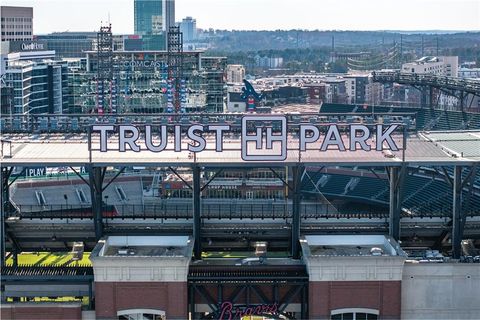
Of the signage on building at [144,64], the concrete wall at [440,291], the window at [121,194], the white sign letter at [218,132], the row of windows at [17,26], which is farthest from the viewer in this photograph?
the row of windows at [17,26]

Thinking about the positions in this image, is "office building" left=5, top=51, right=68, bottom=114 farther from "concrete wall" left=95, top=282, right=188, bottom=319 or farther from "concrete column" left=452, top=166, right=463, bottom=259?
"concrete column" left=452, top=166, right=463, bottom=259

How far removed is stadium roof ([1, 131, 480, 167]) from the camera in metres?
33.1

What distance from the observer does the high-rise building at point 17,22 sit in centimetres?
16162

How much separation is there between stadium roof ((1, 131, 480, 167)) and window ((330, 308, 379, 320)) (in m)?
5.34

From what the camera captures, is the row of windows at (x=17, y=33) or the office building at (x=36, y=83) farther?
the row of windows at (x=17, y=33)

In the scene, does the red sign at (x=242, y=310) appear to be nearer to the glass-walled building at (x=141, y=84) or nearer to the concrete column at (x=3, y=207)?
the concrete column at (x=3, y=207)

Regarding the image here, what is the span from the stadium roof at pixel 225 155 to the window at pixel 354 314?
17.5 feet

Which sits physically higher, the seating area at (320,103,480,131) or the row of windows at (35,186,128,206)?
the seating area at (320,103,480,131)

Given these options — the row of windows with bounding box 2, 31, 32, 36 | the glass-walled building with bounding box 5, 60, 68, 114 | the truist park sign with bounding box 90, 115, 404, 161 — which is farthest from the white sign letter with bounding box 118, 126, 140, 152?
the row of windows with bounding box 2, 31, 32, 36

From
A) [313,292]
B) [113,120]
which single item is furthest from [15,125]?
[313,292]

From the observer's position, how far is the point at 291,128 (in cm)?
4144

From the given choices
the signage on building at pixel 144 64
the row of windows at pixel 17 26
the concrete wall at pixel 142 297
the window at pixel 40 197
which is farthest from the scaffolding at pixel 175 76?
the row of windows at pixel 17 26

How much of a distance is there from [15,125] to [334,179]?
125 ft

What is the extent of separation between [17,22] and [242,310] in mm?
142389
